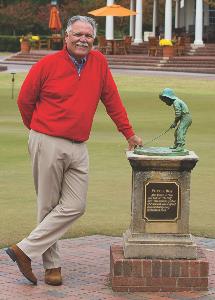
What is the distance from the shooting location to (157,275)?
740 cm

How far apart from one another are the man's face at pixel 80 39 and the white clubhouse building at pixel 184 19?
44.3m

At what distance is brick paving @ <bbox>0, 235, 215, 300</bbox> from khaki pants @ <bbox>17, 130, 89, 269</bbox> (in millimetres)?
302

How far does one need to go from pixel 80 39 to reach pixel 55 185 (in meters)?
1.10

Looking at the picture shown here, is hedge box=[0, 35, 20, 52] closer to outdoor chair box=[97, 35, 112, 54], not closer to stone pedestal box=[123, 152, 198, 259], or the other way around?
outdoor chair box=[97, 35, 112, 54]

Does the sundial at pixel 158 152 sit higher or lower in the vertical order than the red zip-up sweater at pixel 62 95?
lower

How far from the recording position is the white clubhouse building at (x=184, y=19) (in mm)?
51734

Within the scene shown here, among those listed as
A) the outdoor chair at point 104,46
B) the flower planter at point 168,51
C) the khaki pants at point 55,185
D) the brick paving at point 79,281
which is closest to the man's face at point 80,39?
the khaki pants at point 55,185

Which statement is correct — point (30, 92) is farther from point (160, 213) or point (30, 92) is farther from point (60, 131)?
point (160, 213)

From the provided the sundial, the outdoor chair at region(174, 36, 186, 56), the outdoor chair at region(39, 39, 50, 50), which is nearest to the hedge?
the outdoor chair at region(39, 39, 50, 50)

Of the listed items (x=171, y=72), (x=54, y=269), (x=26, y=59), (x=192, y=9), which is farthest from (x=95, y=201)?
(x=192, y=9)

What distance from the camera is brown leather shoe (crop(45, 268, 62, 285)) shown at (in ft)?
24.5

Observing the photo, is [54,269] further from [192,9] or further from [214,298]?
[192,9]

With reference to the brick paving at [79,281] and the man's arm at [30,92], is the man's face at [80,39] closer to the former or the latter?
the man's arm at [30,92]

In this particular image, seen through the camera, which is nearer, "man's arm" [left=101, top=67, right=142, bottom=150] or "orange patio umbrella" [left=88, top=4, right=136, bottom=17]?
"man's arm" [left=101, top=67, right=142, bottom=150]
